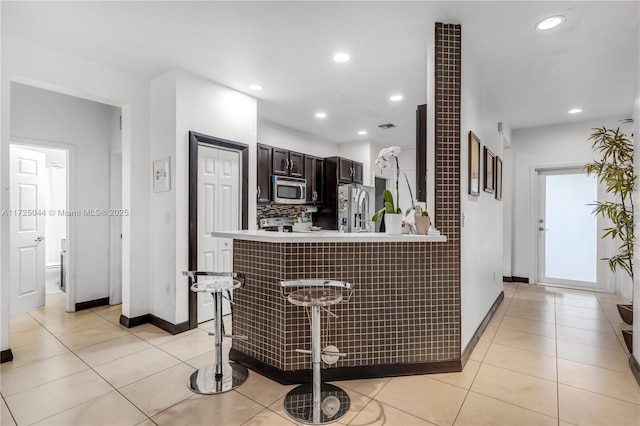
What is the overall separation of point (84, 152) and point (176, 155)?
5.71 ft

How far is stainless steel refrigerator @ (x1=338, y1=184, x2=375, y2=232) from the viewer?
19.0 feet

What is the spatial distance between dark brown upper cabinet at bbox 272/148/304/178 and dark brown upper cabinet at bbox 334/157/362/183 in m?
0.79

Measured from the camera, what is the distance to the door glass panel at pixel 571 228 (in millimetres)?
5078

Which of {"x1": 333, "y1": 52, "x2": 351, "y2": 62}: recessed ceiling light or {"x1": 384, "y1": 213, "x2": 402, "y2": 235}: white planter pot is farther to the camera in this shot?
{"x1": 333, "y1": 52, "x2": 351, "y2": 62}: recessed ceiling light

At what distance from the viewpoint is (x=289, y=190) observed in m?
5.08

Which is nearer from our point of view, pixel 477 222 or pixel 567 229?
pixel 477 222

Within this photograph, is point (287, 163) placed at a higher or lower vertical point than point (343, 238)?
higher

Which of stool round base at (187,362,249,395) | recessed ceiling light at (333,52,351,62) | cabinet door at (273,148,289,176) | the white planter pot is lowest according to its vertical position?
stool round base at (187,362,249,395)

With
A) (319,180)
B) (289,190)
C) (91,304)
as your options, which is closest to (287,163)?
(289,190)

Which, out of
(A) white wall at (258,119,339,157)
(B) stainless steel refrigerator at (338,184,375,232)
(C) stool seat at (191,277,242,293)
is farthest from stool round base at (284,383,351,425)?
(A) white wall at (258,119,339,157)

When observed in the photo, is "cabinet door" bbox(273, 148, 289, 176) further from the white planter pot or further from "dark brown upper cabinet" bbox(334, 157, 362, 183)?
the white planter pot

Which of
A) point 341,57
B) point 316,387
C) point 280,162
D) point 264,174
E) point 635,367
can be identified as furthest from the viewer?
point 280,162

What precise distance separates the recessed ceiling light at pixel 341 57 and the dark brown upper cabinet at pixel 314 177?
2581 mm

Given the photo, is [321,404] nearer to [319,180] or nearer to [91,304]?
[91,304]
